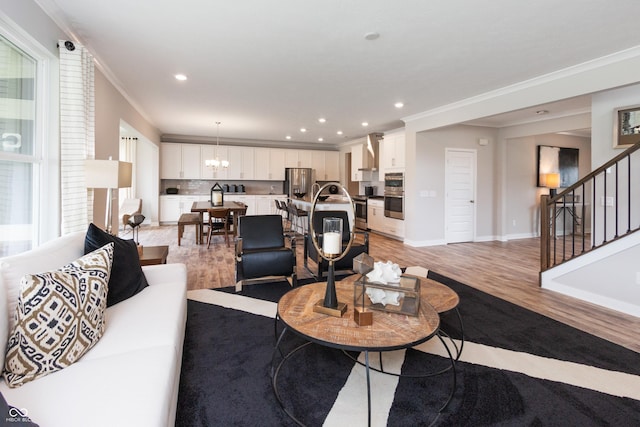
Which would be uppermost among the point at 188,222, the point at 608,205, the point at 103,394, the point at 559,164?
the point at 559,164

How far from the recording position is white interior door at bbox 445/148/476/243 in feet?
21.7

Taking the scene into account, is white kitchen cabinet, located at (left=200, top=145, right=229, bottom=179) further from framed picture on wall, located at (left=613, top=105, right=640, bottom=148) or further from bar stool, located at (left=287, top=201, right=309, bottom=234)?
framed picture on wall, located at (left=613, top=105, right=640, bottom=148)

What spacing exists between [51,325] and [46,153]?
6.41ft

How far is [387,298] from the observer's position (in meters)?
1.94

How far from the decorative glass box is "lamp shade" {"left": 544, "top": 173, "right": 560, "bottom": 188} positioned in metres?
6.99

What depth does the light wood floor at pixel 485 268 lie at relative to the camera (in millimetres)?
2924

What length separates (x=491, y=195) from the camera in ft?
22.9

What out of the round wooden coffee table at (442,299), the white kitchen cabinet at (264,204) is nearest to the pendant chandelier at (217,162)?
the white kitchen cabinet at (264,204)

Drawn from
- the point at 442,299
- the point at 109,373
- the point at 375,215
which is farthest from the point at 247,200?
the point at 109,373

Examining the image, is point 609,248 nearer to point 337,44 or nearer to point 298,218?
point 337,44

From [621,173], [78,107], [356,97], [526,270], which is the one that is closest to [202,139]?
[356,97]

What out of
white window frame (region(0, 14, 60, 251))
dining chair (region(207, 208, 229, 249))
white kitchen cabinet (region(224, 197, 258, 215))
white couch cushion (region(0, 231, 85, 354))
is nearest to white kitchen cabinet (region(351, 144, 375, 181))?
white kitchen cabinet (region(224, 197, 258, 215))

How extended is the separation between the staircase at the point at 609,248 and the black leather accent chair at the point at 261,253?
306cm

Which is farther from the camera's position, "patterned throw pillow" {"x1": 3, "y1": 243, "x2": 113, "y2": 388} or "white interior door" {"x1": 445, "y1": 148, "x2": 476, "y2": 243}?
"white interior door" {"x1": 445, "y1": 148, "x2": 476, "y2": 243}
